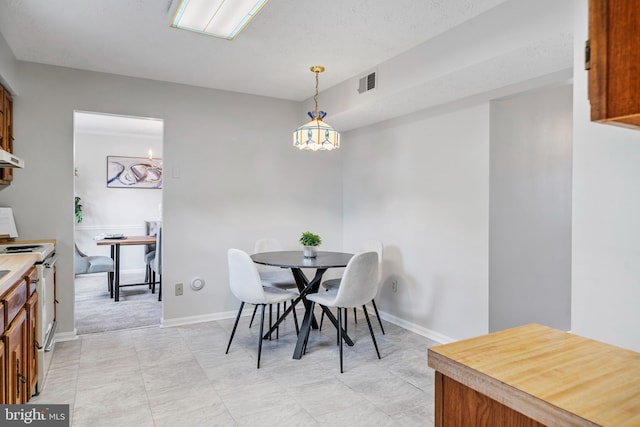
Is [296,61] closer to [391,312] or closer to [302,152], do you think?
[302,152]

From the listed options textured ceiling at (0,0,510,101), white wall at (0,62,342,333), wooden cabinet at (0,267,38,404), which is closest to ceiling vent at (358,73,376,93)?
textured ceiling at (0,0,510,101)

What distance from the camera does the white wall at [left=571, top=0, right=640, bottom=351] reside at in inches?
64.6

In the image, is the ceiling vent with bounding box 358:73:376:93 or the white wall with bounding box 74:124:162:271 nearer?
the ceiling vent with bounding box 358:73:376:93

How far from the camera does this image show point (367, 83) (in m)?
3.53

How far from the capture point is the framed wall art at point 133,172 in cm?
678

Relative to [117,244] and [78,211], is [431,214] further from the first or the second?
[78,211]

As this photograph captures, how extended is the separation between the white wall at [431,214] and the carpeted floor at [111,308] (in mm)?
2609

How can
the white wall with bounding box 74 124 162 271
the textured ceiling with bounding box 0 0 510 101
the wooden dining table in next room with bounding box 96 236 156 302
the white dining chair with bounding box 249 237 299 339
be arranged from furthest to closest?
the white wall with bounding box 74 124 162 271 → the wooden dining table in next room with bounding box 96 236 156 302 → the white dining chair with bounding box 249 237 299 339 → the textured ceiling with bounding box 0 0 510 101

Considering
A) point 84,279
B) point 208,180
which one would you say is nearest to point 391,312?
point 208,180

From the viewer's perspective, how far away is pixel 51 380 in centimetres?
267

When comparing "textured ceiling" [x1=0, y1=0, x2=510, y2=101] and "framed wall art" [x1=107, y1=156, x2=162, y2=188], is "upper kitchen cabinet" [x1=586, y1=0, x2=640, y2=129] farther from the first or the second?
"framed wall art" [x1=107, y1=156, x2=162, y2=188]

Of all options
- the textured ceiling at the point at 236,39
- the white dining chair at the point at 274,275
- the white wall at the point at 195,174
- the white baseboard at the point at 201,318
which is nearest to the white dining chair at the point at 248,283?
the white dining chair at the point at 274,275

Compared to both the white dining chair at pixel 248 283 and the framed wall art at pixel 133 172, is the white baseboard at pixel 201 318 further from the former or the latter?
the framed wall art at pixel 133 172

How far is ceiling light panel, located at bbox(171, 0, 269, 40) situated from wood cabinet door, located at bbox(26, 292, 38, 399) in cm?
195
